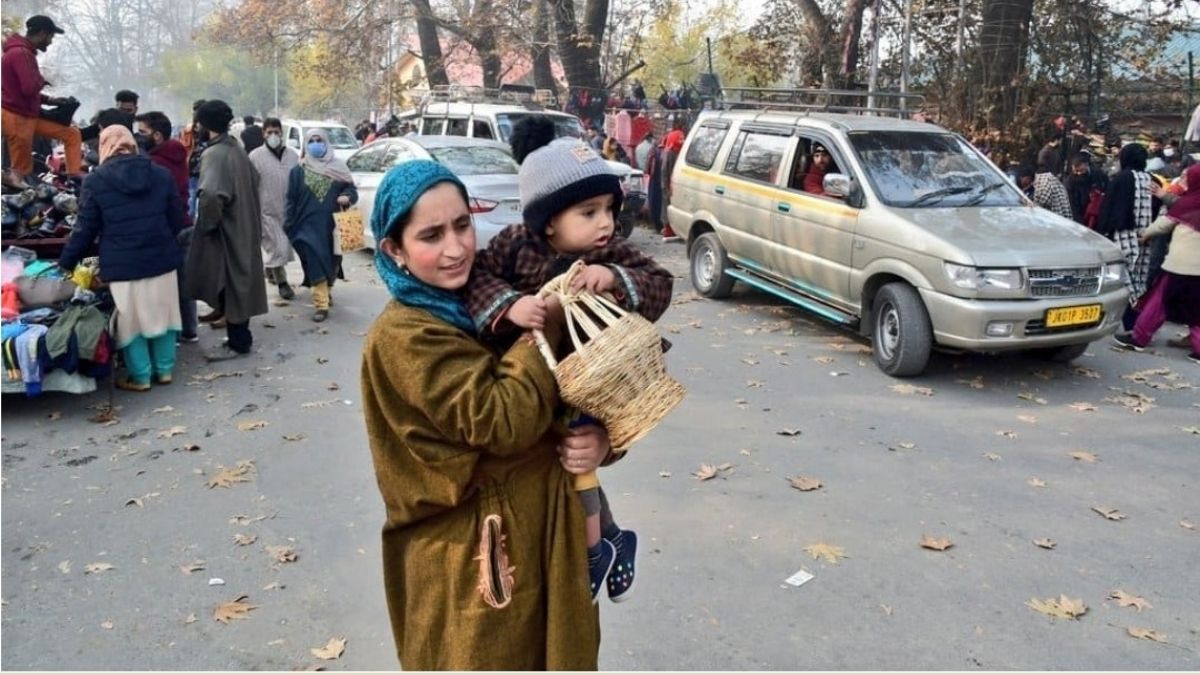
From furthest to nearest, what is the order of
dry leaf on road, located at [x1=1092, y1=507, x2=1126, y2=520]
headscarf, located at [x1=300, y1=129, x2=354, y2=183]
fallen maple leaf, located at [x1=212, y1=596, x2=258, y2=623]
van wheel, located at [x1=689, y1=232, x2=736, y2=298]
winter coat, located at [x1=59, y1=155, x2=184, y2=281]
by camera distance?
van wheel, located at [x1=689, y1=232, x2=736, y2=298]
headscarf, located at [x1=300, y1=129, x2=354, y2=183]
winter coat, located at [x1=59, y1=155, x2=184, y2=281]
dry leaf on road, located at [x1=1092, y1=507, x2=1126, y2=520]
fallen maple leaf, located at [x1=212, y1=596, x2=258, y2=623]

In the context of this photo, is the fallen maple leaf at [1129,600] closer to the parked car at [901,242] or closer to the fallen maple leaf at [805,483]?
the fallen maple leaf at [805,483]

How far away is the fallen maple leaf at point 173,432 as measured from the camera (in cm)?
598

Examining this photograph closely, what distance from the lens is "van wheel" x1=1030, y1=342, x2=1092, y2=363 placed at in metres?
7.64

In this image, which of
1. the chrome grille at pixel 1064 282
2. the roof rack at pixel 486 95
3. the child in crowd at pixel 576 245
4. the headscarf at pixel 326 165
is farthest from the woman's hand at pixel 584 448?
the roof rack at pixel 486 95

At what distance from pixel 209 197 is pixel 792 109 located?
593 centimetres

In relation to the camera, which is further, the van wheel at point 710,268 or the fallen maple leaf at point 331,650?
the van wheel at point 710,268

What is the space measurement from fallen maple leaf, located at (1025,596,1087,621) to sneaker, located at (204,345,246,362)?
20.8 ft

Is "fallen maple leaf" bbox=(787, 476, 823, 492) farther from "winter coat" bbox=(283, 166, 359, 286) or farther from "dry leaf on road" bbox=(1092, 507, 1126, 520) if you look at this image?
"winter coat" bbox=(283, 166, 359, 286)

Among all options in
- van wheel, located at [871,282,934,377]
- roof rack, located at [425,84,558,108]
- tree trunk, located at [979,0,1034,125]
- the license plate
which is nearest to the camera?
the license plate

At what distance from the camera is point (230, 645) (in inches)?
144

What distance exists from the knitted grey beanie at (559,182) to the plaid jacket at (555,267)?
0.06m

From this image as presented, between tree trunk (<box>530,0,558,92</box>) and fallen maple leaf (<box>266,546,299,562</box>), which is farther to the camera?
tree trunk (<box>530,0,558,92</box>)

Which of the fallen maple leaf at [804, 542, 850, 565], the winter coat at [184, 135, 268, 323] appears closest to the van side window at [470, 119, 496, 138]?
the winter coat at [184, 135, 268, 323]

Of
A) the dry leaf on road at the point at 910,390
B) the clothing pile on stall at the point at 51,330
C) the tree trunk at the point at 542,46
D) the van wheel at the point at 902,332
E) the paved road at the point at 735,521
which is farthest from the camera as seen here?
the tree trunk at the point at 542,46
